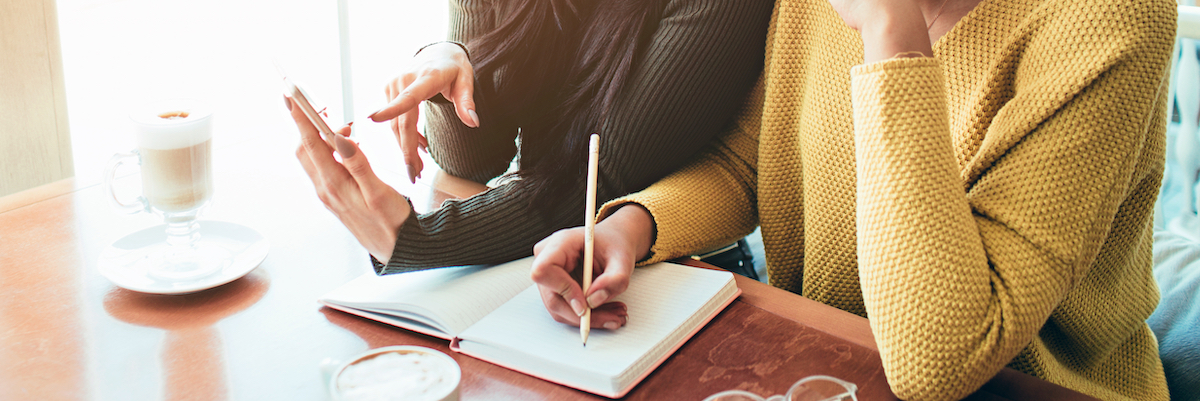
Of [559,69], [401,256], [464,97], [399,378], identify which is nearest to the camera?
[399,378]

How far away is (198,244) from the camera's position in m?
0.89

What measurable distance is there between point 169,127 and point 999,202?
0.87 meters

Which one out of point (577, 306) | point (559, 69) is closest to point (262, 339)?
point (577, 306)

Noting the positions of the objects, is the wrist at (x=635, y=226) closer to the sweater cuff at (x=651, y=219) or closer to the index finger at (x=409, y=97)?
the sweater cuff at (x=651, y=219)

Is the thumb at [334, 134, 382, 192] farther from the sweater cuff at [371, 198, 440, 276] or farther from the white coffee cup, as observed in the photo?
the white coffee cup

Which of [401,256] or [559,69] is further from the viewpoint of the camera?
[559,69]

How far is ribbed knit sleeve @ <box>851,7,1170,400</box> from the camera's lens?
697mm

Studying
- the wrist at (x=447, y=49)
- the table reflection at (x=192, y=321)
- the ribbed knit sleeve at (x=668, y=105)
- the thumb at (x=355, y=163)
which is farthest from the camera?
the wrist at (x=447, y=49)

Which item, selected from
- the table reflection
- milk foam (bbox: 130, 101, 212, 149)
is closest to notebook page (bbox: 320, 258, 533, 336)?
the table reflection

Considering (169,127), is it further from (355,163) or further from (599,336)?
(599,336)

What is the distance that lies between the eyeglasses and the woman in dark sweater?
15.3 inches

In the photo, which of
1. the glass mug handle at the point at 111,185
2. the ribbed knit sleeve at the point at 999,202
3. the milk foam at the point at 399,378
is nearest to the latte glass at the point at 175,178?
the glass mug handle at the point at 111,185

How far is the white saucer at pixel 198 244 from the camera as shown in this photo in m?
0.78

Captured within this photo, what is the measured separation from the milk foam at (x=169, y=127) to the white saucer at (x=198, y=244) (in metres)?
0.12
